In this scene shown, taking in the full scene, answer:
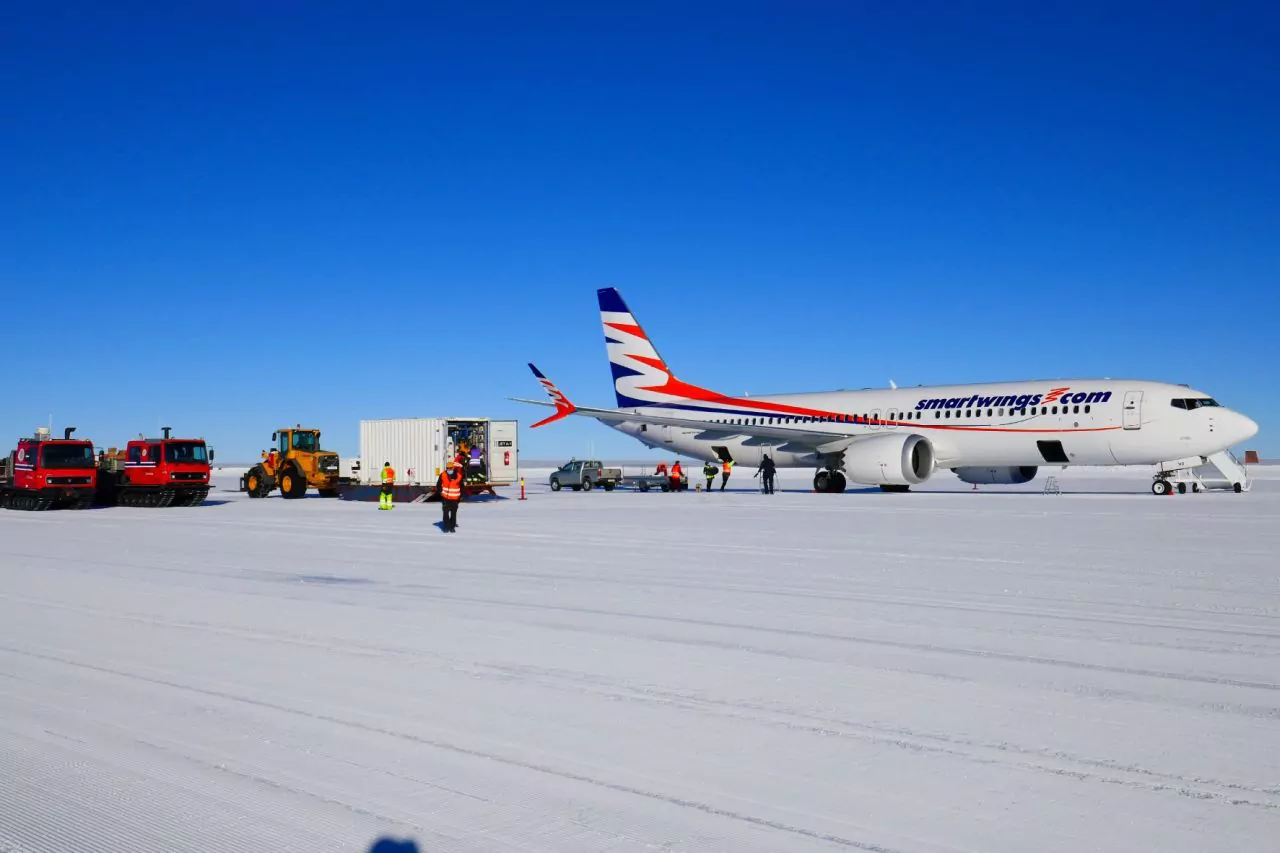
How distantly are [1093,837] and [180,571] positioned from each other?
40.3ft

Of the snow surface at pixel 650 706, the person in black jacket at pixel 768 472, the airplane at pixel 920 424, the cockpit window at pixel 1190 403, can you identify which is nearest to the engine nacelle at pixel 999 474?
the airplane at pixel 920 424

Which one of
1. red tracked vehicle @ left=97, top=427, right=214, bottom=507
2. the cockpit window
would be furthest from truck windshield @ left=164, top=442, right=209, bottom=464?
the cockpit window

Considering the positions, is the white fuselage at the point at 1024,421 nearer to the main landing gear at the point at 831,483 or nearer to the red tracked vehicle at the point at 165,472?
the main landing gear at the point at 831,483

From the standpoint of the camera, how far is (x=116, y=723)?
5.88m

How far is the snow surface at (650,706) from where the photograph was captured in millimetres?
Result: 4309

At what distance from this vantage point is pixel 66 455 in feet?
104

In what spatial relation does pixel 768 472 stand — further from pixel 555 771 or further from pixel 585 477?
pixel 555 771

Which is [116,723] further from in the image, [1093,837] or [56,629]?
[1093,837]

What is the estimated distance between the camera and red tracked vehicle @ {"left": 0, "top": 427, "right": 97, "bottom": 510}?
103 ft

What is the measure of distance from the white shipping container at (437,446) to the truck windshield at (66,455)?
351 inches

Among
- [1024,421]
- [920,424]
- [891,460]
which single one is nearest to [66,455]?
[891,460]

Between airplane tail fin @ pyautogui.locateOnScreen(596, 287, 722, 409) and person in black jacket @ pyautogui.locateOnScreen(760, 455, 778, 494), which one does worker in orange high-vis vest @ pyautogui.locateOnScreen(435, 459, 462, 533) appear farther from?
airplane tail fin @ pyautogui.locateOnScreen(596, 287, 722, 409)

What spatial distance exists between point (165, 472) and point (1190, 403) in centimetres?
2990

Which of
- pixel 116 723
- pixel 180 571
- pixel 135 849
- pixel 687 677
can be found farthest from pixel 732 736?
pixel 180 571
